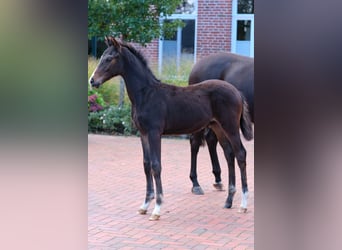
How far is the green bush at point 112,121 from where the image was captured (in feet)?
47.7

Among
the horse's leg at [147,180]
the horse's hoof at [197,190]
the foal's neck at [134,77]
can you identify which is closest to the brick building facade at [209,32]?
the horse's hoof at [197,190]

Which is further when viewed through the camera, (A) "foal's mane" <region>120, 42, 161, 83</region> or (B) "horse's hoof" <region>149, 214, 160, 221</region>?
(A) "foal's mane" <region>120, 42, 161, 83</region>

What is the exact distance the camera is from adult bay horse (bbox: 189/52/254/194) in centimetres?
870

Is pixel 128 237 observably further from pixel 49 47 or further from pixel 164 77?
pixel 164 77

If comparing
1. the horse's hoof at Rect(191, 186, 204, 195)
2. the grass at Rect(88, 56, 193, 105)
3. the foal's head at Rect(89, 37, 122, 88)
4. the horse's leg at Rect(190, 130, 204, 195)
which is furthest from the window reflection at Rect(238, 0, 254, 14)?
the foal's head at Rect(89, 37, 122, 88)

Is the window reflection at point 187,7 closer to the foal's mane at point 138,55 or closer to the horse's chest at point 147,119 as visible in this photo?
the foal's mane at point 138,55

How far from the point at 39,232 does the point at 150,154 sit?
176 inches

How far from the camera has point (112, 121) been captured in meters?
14.7

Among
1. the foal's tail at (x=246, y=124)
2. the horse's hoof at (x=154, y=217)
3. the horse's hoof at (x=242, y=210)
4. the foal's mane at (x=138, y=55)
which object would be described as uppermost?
the foal's mane at (x=138, y=55)

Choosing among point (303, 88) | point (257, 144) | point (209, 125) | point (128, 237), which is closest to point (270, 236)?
point (257, 144)

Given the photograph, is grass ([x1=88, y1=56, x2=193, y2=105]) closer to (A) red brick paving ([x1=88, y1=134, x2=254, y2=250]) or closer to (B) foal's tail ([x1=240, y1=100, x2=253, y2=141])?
(A) red brick paving ([x1=88, y1=134, x2=254, y2=250])

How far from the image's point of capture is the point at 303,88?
2.44m

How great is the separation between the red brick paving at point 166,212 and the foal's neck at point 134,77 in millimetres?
1354

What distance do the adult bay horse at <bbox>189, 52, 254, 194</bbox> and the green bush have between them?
5121 mm
